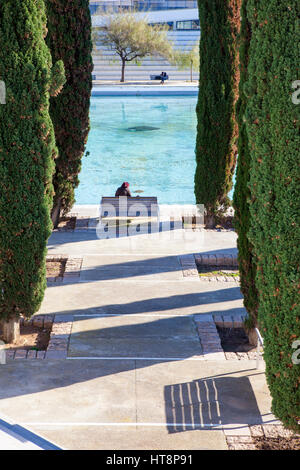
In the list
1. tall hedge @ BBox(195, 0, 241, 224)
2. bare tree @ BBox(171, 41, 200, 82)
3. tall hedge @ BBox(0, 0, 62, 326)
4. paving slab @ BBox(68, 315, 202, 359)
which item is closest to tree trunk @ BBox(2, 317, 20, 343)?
tall hedge @ BBox(0, 0, 62, 326)

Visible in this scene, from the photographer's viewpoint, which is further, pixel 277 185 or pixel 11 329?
pixel 11 329

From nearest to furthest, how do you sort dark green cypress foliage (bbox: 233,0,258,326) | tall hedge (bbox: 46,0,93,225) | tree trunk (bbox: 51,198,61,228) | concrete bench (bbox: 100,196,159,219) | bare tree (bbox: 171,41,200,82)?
dark green cypress foliage (bbox: 233,0,258,326) < tall hedge (bbox: 46,0,93,225) < tree trunk (bbox: 51,198,61,228) < concrete bench (bbox: 100,196,159,219) < bare tree (bbox: 171,41,200,82)

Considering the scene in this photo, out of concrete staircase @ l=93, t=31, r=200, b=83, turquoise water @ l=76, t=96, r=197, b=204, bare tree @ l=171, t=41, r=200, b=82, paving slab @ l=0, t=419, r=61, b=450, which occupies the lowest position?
turquoise water @ l=76, t=96, r=197, b=204

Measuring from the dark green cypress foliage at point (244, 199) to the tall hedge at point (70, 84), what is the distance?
4.52 metres

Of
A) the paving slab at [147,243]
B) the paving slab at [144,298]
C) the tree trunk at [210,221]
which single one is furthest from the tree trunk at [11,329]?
the tree trunk at [210,221]

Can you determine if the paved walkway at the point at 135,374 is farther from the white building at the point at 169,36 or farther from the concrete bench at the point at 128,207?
the white building at the point at 169,36

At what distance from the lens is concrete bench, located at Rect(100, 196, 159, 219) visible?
511 inches

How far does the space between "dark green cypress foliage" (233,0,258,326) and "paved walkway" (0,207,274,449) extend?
2.87 ft

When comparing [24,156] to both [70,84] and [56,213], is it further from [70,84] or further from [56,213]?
[56,213]

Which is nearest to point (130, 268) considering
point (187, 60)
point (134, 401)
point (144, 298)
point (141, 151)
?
point (144, 298)

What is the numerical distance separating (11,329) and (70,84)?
5.38m

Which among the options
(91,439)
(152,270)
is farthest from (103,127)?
(91,439)

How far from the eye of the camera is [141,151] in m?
21.9

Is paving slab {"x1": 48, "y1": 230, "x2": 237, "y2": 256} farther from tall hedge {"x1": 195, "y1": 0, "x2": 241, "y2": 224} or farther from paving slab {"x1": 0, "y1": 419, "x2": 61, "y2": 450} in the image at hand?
paving slab {"x1": 0, "y1": 419, "x2": 61, "y2": 450}
